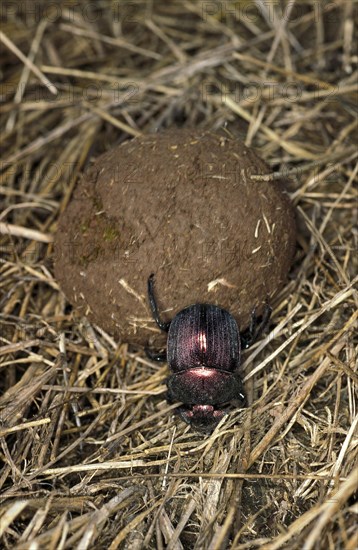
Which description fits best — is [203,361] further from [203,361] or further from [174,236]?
[174,236]

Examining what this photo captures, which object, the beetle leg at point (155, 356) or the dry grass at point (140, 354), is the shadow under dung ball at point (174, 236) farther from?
the dry grass at point (140, 354)

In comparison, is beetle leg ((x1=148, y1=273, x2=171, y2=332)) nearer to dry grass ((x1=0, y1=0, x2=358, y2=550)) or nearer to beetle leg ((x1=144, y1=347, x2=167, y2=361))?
beetle leg ((x1=144, y1=347, x2=167, y2=361))

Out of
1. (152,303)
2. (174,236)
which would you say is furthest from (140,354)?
(174,236)

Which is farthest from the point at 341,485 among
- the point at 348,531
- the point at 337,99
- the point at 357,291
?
the point at 337,99

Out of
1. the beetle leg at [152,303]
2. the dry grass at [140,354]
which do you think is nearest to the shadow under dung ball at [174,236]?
the beetle leg at [152,303]

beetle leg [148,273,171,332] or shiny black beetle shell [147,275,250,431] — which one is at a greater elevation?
beetle leg [148,273,171,332]

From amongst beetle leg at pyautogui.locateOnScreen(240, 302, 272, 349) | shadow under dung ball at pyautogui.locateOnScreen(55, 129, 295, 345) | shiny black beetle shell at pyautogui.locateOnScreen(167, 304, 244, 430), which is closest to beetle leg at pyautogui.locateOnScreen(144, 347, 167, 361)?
shadow under dung ball at pyautogui.locateOnScreen(55, 129, 295, 345)

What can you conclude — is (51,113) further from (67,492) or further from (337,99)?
(67,492)
